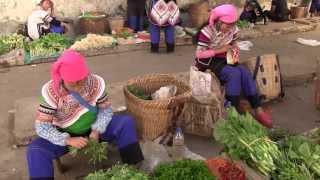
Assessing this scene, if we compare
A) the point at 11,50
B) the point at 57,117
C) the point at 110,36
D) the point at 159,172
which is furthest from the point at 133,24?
the point at 159,172

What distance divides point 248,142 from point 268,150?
146 millimetres

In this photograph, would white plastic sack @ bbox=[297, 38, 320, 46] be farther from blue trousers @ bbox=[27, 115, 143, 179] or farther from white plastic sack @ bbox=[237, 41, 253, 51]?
blue trousers @ bbox=[27, 115, 143, 179]

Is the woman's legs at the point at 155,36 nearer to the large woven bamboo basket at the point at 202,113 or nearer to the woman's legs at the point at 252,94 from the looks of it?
the woman's legs at the point at 252,94

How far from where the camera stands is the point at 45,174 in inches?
147

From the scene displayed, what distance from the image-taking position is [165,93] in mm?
4742

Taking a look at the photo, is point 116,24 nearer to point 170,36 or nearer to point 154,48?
point 154,48

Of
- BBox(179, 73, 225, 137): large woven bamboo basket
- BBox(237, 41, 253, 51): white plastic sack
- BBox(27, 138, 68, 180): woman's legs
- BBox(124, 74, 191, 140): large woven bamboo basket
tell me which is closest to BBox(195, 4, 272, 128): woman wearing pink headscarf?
BBox(179, 73, 225, 137): large woven bamboo basket

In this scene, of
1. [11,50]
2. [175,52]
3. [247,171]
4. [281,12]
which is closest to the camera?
[247,171]

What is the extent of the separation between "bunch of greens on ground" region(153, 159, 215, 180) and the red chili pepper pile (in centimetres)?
14

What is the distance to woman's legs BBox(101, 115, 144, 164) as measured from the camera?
4.05 meters

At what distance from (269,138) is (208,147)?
1313 millimetres

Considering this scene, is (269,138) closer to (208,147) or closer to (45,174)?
(208,147)

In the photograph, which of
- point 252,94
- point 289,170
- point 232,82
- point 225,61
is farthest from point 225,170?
point 225,61

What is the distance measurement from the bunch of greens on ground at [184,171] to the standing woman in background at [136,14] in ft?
18.3
